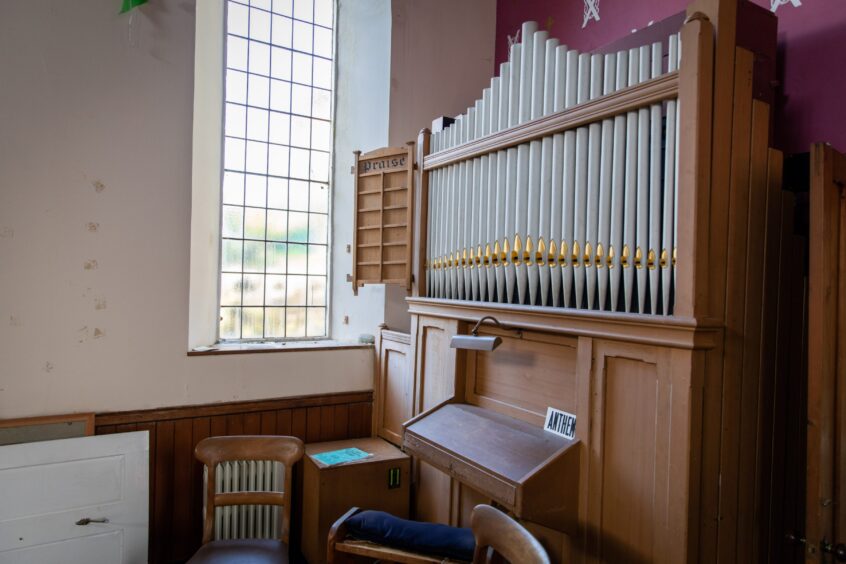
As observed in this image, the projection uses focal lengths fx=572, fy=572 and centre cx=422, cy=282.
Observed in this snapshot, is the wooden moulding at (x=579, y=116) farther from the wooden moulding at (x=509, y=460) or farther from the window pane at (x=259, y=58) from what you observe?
the window pane at (x=259, y=58)

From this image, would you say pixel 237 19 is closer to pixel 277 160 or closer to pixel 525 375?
pixel 277 160

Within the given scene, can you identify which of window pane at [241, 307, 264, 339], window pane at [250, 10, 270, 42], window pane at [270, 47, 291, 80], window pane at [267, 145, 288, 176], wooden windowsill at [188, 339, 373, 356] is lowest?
wooden windowsill at [188, 339, 373, 356]

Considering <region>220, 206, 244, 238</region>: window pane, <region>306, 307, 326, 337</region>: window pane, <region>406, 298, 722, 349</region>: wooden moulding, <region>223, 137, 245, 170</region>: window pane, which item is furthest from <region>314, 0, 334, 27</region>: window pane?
<region>406, 298, 722, 349</region>: wooden moulding

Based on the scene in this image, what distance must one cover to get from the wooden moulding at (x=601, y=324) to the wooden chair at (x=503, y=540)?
2.40 ft

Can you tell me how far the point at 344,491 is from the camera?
3154 mm

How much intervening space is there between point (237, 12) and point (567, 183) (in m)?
2.89

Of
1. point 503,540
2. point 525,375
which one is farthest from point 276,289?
point 503,540

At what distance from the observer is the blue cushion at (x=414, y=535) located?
2.28m

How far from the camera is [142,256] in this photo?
10.4 ft

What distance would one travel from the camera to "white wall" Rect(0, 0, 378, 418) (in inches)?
114

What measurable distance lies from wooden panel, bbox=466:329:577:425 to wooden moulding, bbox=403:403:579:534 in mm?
71

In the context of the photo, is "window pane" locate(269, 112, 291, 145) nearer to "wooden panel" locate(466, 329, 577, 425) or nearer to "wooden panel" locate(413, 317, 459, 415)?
"wooden panel" locate(413, 317, 459, 415)

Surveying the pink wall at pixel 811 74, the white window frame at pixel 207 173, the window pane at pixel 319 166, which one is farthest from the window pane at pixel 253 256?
the pink wall at pixel 811 74

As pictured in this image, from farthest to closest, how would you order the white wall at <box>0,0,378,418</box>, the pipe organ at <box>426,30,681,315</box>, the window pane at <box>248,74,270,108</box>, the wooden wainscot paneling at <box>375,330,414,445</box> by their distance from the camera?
the window pane at <box>248,74,270,108</box>, the wooden wainscot paneling at <box>375,330,414,445</box>, the white wall at <box>0,0,378,418</box>, the pipe organ at <box>426,30,681,315</box>
